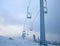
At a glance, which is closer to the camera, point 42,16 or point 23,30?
point 42,16

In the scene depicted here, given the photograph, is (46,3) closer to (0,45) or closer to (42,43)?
(42,43)

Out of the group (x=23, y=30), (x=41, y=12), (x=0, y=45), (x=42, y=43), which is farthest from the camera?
(x=23, y=30)

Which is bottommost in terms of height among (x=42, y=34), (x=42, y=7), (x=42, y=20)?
(x=42, y=34)

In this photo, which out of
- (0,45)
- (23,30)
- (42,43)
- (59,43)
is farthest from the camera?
(23,30)

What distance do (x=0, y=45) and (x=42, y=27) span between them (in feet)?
9.60

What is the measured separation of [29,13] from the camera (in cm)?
1138

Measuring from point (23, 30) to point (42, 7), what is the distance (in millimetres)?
7459

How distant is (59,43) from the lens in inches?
457

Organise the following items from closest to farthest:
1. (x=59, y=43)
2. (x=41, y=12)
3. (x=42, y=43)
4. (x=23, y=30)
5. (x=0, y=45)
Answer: (x=0, y=45), (x=42, y=43), (x=41, y=12), (x=59, y=43), (x=23, y=30)

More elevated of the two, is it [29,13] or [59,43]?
[29,13]

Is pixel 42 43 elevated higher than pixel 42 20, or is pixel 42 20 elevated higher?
pixel 42 20

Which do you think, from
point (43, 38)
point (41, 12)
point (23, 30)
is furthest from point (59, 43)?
point (23, 30)

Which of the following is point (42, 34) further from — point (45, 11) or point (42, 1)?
point (42, 1)

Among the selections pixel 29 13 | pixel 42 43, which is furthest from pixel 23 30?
pixel 42 43
